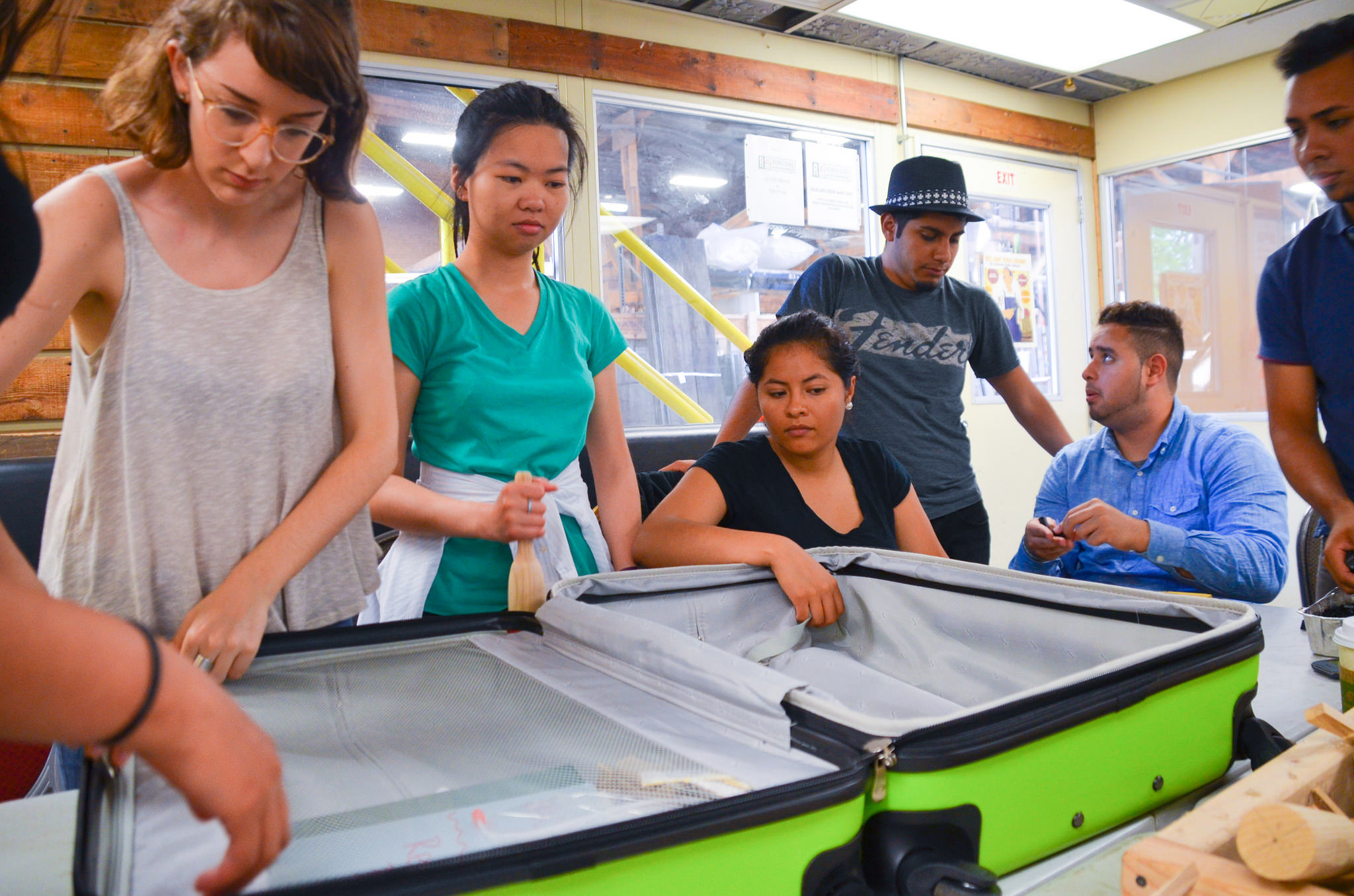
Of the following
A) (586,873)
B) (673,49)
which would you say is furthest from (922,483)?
(673,49)

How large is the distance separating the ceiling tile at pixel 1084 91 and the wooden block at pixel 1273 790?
4.70 m

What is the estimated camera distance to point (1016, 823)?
2.13 feet

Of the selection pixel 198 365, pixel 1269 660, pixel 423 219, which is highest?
pixel 423 219

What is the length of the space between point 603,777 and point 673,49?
11.6 ft

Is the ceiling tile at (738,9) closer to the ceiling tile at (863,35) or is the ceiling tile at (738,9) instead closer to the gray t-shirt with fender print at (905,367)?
the ceiling tile at (863,35)

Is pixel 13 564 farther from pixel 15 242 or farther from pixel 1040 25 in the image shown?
pixel 1040 25

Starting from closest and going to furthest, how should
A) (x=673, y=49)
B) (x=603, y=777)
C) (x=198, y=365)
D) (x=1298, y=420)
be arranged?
(x=603, y=777) → (x=198, y=365) → (x=1298, y=420) → (x=673, y=49)

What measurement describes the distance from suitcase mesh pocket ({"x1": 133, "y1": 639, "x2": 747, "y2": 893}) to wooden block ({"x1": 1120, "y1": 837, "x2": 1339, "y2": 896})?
0.25m

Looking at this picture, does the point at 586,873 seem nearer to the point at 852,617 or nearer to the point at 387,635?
the point at 387,635

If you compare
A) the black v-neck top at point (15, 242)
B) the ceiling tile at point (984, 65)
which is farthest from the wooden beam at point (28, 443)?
the ceiling tile at point (984, 65)

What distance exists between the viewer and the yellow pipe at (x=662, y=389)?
142 inches

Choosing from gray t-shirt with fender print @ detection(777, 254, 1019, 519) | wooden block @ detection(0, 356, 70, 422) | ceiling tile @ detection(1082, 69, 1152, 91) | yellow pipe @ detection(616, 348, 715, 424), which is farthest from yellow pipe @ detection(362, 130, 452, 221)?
ceiling tile @ detection(1082, 69, 1152, 91)

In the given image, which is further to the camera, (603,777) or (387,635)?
(387,635)

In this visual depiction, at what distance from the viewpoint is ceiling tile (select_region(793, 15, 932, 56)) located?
377 cm
